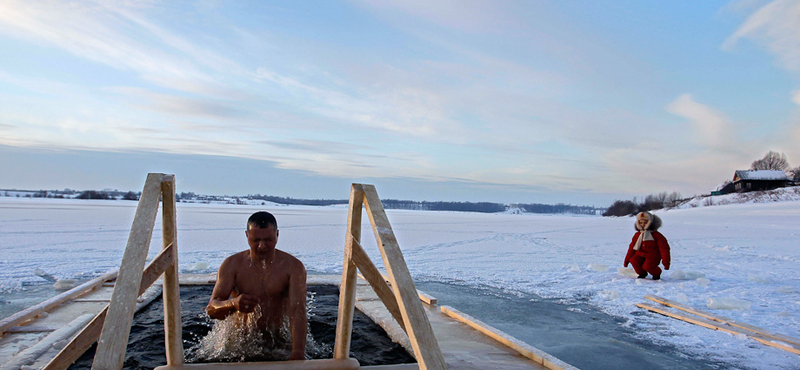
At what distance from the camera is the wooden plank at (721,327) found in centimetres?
427

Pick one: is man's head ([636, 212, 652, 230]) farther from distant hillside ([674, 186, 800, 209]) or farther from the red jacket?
distant hillside ([674, 186, 800, 209])

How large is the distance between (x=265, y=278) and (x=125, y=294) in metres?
1.49

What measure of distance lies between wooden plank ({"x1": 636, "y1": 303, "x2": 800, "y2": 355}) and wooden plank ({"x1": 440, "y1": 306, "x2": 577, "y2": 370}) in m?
2.52

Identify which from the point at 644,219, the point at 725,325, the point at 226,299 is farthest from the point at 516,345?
the point at 644,219

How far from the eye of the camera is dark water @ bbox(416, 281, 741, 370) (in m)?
3.96

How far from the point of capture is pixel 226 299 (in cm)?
338

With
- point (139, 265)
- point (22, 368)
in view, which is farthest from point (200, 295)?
point (139, 265)

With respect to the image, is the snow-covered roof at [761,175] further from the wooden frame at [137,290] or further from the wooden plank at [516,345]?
the wooden frame at [137,290]

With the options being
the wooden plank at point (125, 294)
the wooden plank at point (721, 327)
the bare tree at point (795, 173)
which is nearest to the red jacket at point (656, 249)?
the wooden plank at point (721, 327)

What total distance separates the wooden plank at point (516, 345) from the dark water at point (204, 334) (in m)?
0.81

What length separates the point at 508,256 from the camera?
38.4 feet

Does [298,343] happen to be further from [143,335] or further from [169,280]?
[143,335]

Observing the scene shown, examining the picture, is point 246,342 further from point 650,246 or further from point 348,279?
point 650,246

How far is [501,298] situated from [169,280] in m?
4.88
